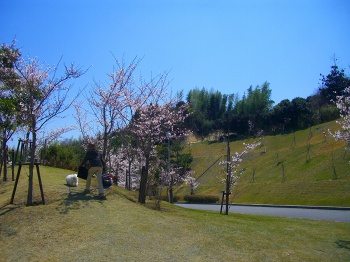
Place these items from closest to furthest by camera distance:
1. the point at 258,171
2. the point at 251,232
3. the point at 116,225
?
1. the point at 116,225
2. the point at 251,232
3. the point at 258,171

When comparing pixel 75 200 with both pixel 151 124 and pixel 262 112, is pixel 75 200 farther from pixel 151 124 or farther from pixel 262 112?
pixel 262 112

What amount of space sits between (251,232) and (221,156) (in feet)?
154

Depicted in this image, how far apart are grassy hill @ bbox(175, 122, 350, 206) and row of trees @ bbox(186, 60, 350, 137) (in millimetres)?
4191

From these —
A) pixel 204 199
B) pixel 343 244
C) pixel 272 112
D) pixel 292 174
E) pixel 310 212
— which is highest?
pixel 272 112

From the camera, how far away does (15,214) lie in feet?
28.7

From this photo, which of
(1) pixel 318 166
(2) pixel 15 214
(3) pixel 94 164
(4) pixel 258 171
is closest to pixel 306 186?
(1) pixel 318 166

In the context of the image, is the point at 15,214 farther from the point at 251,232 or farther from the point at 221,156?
the point at 221,156

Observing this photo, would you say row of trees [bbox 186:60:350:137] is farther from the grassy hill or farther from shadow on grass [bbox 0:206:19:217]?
shadow on grass [bbox 0:206:19:217]

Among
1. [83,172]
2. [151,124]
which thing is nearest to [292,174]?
[151,124]

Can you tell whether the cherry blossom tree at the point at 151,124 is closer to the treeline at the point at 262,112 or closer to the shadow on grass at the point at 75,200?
the shadow on grass at the point at 75,200

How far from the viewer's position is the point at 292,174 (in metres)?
36.9

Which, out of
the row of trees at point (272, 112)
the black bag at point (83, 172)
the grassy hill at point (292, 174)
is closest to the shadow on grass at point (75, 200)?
the black bag at point (83, 172)

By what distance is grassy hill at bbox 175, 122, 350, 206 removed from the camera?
90.4ft

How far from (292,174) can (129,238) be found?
3208cm
